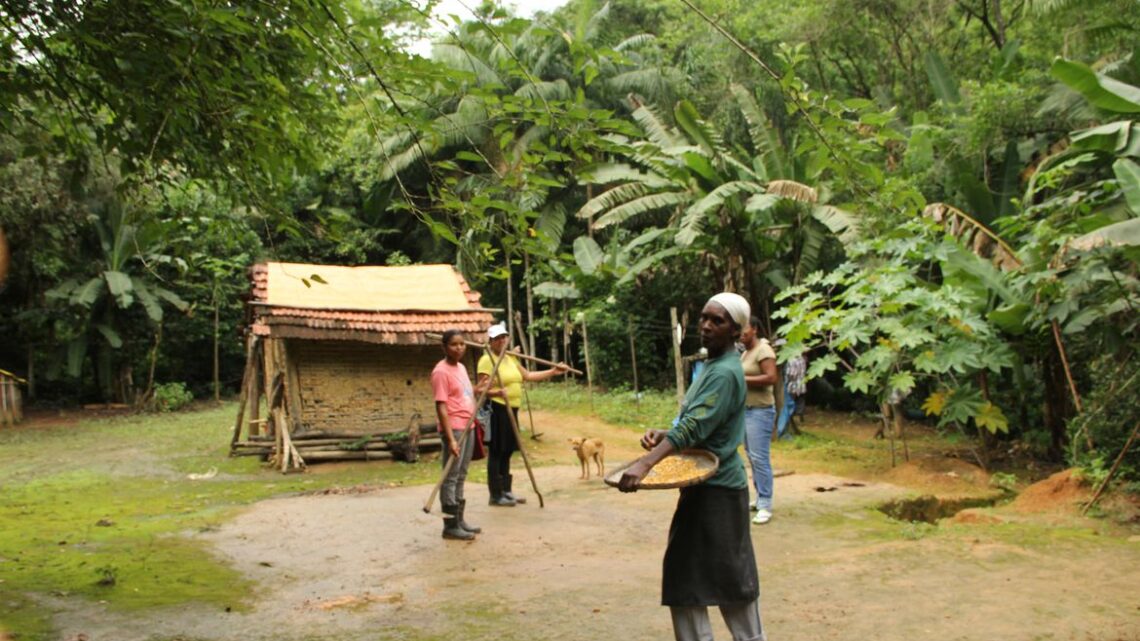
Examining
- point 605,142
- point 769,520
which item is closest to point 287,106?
point 605,142

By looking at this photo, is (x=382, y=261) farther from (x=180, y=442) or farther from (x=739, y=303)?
(x=739, y=303)

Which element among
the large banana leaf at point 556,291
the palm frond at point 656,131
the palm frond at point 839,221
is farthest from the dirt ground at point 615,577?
the large banana leaf at point 556,291

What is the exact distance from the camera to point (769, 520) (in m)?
7.96

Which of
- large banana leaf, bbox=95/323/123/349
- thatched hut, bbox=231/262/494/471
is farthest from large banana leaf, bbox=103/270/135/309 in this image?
thatched hut, bbox=231/262/494/471

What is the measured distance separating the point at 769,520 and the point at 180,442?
11883mm

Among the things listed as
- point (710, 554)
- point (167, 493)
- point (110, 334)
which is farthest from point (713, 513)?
point (110, 334)

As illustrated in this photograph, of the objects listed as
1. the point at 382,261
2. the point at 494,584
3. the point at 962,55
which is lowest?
the point at 494,584

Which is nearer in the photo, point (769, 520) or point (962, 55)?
point (769, 520)

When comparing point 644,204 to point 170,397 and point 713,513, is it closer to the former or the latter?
point 170,397

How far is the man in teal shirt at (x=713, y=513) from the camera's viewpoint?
376 centimetres

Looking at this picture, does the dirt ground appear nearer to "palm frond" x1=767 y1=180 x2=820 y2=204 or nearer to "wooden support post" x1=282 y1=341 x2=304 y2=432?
"wooden support post" x1=282 y1=341 x2=304 y2=432

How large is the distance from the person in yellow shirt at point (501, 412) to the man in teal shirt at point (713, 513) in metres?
4.76

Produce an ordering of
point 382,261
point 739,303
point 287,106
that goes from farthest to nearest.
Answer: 1. point 382,261
2. point 287,106
3. point 739,303

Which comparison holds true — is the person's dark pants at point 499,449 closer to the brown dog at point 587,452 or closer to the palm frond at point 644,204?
the brown dog at point 587,452
